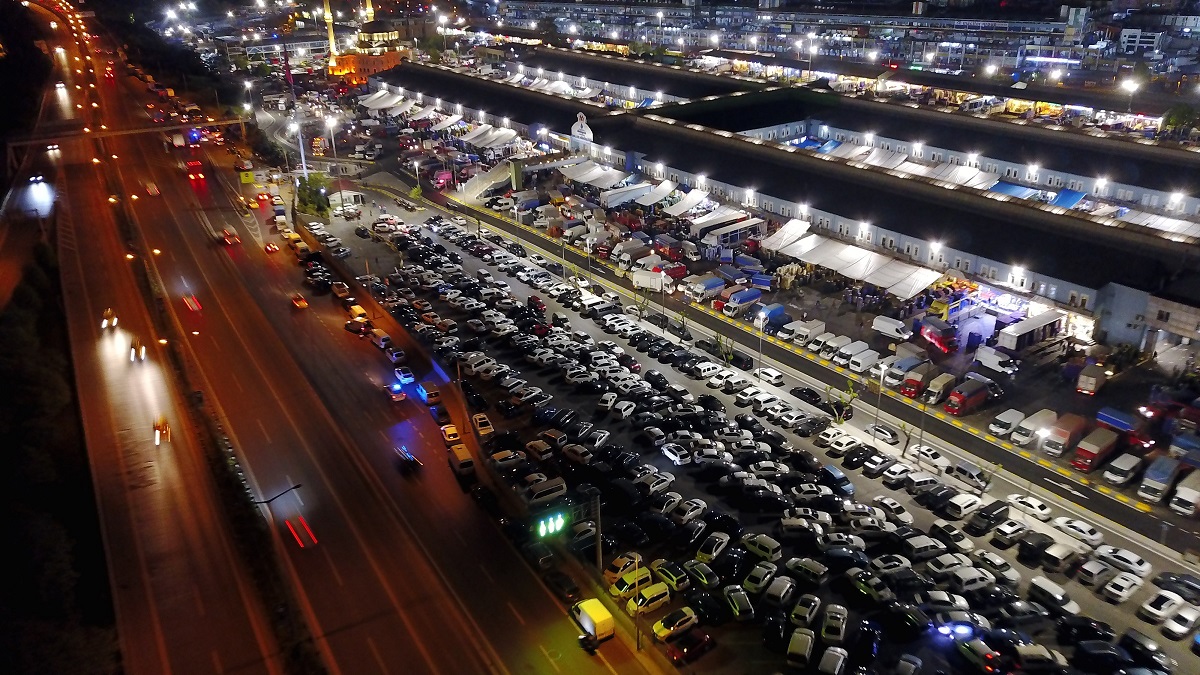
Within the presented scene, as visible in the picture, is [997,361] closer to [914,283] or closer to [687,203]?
[914,283]

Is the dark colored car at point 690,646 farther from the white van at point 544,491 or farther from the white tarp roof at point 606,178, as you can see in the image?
the white tarp roof at point 606,178

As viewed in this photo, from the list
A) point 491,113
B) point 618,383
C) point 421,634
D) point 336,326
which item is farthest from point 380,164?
point 421,634

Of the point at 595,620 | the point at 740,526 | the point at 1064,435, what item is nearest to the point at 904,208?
the point at 1064,435

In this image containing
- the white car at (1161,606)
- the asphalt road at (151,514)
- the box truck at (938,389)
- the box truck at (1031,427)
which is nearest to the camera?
the asphalt road at (151,514)

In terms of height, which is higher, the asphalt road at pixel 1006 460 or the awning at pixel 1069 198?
the awning at pixel 1069 198

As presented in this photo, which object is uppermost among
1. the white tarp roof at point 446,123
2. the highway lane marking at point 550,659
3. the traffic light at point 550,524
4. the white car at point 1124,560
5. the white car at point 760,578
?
the white tarp roof at point 446,123

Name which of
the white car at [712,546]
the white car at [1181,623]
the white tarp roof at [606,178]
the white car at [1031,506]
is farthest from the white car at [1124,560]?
the white tarp roof at [606,178]

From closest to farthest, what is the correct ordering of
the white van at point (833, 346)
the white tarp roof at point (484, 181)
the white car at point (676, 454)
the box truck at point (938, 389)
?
the white car at point (676, 454) → the box truck at point (938, 389) → the white van at point (833, 346) → the white tarp roof at point (484, 181)
